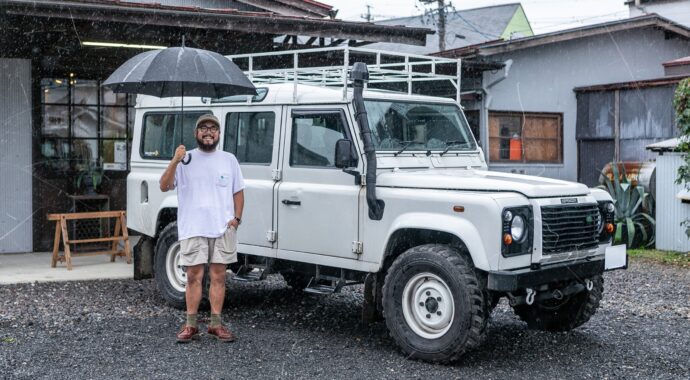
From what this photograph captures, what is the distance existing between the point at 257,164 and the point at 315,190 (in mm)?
828

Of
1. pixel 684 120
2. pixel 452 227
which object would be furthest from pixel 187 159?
pixel 684 120

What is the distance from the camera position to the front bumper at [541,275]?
5789 mm

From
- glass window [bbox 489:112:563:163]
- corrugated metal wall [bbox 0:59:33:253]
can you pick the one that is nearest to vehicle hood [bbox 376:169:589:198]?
corrugated metal wall [bbox 0:59:33:253]

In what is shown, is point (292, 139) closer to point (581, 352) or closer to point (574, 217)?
point (574, 217)

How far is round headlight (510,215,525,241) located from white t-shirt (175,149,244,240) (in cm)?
232

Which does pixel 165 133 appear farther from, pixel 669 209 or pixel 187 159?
pixel 669 209

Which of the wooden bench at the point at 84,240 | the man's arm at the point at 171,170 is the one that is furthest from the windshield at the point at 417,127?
the wooden bench at the point at 84,240

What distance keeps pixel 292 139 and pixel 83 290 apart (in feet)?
11.3

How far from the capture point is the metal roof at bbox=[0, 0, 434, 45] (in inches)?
370

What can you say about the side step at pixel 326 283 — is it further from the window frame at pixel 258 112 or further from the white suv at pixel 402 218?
the window frame at pixel 258 112

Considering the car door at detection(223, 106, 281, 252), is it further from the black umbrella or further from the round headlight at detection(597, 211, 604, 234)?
the round headlight at detection(597, 211, 604, 234)

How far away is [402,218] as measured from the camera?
6340 mm

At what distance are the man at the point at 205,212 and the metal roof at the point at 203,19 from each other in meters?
3.70

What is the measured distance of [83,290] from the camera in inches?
361
